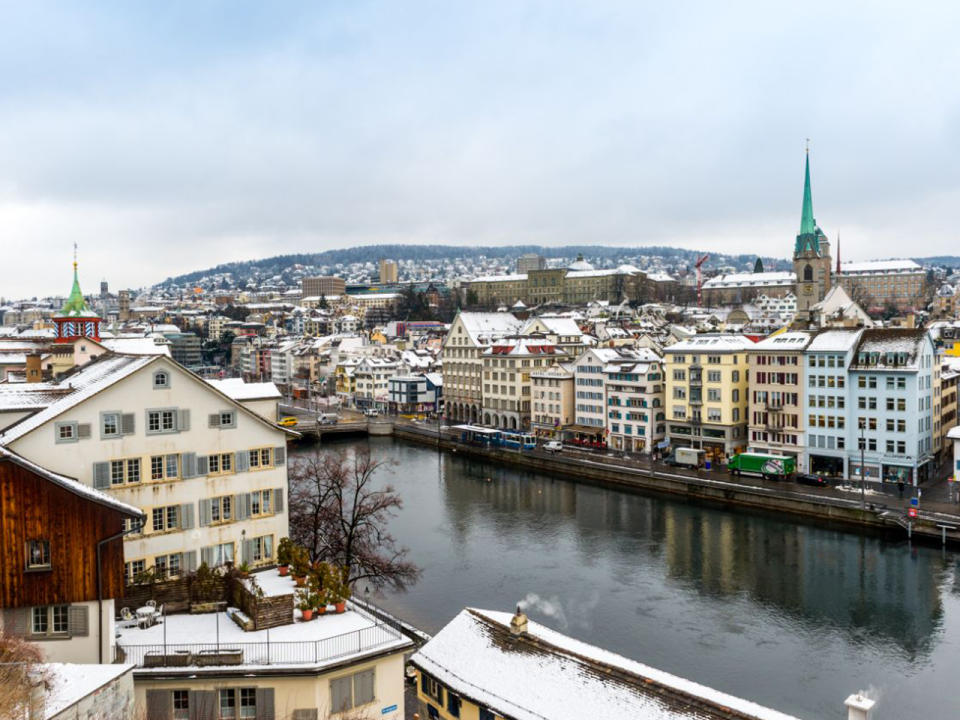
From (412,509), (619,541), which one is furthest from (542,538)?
(412,509)

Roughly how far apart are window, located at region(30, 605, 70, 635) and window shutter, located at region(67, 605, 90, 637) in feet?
0.15

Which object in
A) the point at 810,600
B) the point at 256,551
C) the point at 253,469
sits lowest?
the point at 810,600

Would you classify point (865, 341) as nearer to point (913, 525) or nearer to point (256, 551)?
point (913, 525)

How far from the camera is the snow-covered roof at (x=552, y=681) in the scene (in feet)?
48.3

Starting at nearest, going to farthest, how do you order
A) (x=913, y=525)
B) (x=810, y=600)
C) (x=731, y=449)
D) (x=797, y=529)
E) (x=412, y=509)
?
(x=810, y=600) < (x=913, y=525) < (x=797, y=529) < (x=412, y=509) < (x=731, y=449)

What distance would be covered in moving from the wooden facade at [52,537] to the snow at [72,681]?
2.56 meters

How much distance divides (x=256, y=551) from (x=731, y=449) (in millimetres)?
43967

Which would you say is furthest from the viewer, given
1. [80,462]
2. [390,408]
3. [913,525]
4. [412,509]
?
[390,408]

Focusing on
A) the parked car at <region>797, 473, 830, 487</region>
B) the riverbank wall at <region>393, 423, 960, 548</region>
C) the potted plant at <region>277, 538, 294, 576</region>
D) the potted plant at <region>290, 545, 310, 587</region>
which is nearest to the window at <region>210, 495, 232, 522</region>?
the potted plant at <region>277, 538, 294, 576</region>

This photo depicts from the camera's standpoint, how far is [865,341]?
173 ft

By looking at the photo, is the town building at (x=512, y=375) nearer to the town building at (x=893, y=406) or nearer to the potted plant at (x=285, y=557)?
the town building at (x=893, y=406)

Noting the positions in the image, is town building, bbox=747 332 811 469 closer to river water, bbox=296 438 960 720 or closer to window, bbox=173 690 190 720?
river water, bbox=296 438 960 720

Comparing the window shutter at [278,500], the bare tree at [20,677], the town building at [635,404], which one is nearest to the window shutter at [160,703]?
the bare tree at [20,677]

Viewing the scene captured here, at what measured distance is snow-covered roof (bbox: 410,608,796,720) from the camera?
48.3ft
